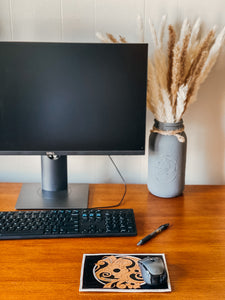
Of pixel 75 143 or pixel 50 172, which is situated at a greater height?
pixel 75 143

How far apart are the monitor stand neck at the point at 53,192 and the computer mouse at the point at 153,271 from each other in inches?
15.8

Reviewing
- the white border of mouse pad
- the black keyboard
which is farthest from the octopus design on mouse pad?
the black keyboard

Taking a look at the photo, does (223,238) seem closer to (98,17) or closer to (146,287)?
(146,287)

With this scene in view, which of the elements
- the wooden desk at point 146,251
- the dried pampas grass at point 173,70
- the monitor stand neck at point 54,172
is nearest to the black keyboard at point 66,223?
the wooden desk at point 146,251

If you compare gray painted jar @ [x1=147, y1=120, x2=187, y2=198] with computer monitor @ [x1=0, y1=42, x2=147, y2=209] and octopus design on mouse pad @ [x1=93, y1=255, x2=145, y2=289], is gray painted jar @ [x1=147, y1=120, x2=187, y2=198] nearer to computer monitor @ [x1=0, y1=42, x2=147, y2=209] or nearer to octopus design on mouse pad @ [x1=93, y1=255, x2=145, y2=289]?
computer monitor @ [x1=0, y1=42, x2=147, y2=209]

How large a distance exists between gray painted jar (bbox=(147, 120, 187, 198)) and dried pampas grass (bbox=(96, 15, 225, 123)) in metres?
0.05

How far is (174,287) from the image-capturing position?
2.73ft

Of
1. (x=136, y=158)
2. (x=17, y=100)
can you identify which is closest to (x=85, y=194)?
(x=136, y=158)

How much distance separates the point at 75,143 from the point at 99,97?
0.57ft

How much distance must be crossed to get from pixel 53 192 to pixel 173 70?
1.95 feet

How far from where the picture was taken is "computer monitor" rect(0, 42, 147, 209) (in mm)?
1121

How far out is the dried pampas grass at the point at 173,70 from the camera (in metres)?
1.18

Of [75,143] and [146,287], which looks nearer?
[146,287]

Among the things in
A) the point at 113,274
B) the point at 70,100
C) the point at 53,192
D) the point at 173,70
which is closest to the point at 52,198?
the point at 53,192
